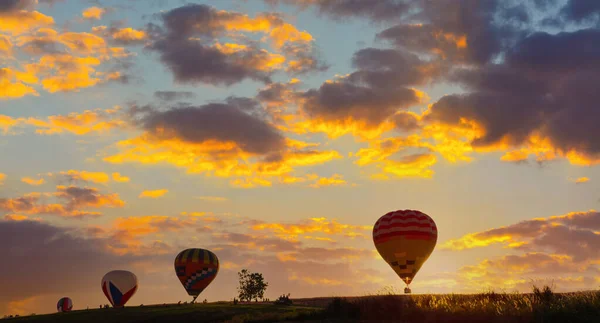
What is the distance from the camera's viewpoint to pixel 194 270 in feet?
417

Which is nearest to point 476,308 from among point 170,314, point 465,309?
point 465,309

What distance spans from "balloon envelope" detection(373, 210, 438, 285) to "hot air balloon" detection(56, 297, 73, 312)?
2688 inches

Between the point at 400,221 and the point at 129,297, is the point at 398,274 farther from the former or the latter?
the point at 129,297

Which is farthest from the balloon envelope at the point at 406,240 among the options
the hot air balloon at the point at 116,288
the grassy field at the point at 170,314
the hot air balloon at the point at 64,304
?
the hot air balloon at the point at 64,304

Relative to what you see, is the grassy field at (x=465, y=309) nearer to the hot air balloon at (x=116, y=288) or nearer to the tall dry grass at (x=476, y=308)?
the tall dry grass at (x=476, y=308)

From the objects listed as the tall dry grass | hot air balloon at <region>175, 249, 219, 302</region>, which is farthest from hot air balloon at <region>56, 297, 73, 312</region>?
the tall dry grass

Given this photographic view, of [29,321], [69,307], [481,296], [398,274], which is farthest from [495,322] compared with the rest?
[69,307]

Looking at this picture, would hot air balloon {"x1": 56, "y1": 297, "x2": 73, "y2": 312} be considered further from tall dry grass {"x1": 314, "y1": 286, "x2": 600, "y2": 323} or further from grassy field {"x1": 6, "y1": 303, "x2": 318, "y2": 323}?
tall dry grass {"x1": 314, "y1": 286, "x2": 600, "y2": 323}

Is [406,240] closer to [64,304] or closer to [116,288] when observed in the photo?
[116,288]

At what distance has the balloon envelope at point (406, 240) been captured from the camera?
106 m

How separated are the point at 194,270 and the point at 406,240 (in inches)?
1655

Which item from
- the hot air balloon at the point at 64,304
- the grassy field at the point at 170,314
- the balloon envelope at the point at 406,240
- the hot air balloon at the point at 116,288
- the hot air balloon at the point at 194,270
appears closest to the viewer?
the grassy field at the point at 170,314

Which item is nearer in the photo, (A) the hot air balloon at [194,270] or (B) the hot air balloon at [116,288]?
(A) the hot air balloon at [194,270]

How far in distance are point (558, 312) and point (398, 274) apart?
65.1 meters
